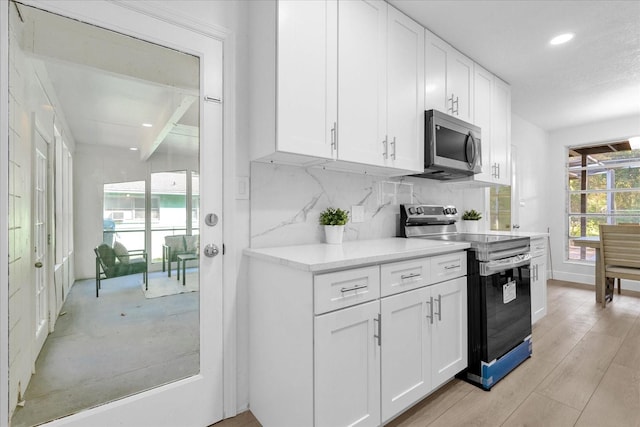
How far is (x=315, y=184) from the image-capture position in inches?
82.7

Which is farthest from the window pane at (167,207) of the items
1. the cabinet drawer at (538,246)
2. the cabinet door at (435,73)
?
the cabinet drawer at (538,246)

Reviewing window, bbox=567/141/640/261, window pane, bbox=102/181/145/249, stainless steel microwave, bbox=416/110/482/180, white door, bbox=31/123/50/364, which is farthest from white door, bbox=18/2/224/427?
window, bbox=567/141/640/261

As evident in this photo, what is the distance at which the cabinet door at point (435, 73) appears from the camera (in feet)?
7.65

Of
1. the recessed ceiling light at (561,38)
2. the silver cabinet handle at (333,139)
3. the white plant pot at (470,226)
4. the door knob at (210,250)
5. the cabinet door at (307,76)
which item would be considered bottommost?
the door knob at (210,250)

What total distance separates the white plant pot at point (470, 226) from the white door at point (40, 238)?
3.32m

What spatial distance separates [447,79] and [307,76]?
1.46 metres

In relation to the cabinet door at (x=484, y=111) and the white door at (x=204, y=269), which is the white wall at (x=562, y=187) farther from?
the white door at (x=204, y=269)

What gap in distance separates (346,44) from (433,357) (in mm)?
1844

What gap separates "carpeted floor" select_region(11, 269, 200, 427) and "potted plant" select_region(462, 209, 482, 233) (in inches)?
108

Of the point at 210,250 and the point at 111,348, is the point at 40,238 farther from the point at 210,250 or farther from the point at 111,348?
the point at 210,250

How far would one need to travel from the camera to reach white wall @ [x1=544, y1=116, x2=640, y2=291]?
4.86m

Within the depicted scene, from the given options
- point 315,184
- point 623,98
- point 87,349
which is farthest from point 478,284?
point 623,98

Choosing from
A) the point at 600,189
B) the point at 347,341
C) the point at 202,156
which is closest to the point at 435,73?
the point at 202,156

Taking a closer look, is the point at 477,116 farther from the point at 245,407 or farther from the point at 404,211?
the point at 245,407
